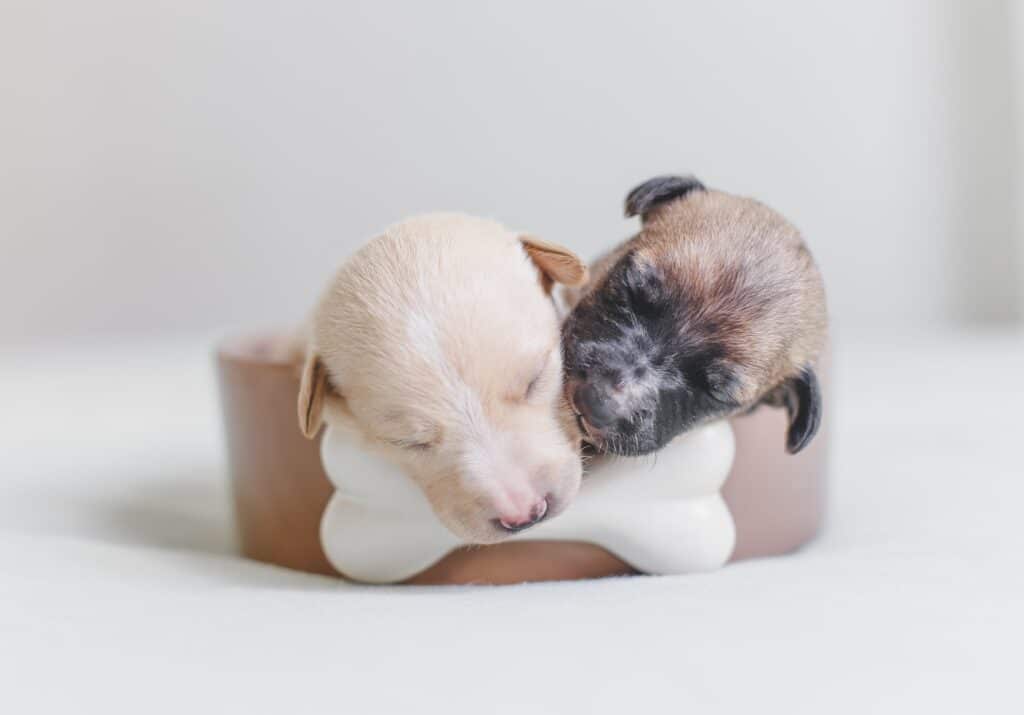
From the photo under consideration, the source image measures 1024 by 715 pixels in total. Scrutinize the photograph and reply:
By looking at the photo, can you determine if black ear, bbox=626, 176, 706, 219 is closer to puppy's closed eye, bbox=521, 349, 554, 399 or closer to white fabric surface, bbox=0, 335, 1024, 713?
puppy's closed eye, bbox=521, 349, 554, 399

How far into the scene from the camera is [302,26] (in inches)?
163

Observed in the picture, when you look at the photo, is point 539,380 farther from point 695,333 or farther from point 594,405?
point 695,333

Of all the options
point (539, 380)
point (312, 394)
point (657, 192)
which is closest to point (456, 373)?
point (539, 380)

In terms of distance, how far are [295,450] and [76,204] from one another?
3112mm

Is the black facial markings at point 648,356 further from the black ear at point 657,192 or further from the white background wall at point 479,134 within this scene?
the white background wall at point 479,134

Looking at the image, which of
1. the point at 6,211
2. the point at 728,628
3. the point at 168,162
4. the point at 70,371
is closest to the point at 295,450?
the point at 728,628

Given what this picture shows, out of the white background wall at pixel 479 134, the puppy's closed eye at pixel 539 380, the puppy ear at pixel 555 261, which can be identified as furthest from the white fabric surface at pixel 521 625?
the white background wall at pixel 479 134

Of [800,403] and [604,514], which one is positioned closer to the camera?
[604,514]

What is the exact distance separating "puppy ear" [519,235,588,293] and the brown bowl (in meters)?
0.32

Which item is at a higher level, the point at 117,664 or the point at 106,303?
the point at 117,664

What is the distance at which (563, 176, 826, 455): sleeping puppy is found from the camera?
148 cm

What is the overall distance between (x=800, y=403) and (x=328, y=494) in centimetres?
68

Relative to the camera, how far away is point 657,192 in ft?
5.79

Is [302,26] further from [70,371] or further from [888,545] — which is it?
[888,545]
